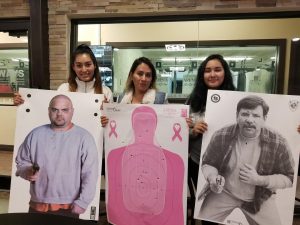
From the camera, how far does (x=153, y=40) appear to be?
10.9 ft

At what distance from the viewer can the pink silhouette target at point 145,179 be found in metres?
1.67

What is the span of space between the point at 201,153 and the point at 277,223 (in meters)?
0.55

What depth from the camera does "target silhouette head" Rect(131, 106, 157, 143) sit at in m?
1.68

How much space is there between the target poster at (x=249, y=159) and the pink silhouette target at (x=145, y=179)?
6.1 inches

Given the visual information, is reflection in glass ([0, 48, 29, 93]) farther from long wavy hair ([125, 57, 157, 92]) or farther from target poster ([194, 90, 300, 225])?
target poster ([194, 90, 300, 225])

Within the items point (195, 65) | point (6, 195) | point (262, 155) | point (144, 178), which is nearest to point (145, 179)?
point (144, 178)

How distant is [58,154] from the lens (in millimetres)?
1751

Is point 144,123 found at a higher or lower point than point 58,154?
higher

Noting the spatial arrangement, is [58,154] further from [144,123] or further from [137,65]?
[137,65]

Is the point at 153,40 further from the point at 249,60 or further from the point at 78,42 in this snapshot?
the point at 249,60

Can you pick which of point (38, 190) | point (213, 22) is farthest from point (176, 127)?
point (213, 22)

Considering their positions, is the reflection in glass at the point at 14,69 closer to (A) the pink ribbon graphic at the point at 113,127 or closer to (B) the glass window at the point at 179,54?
(B) the glass window at the point at 179,54

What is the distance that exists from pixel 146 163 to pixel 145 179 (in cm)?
10

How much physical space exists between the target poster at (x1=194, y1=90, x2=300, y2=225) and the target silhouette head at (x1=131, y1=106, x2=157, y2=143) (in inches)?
12.3
